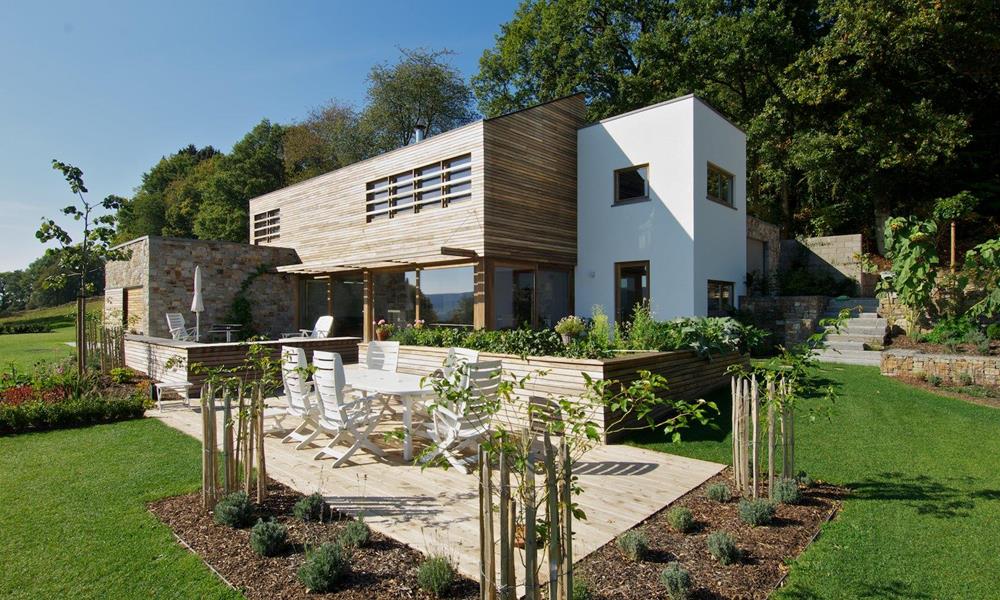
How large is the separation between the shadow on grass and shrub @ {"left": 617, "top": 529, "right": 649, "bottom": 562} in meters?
2.36

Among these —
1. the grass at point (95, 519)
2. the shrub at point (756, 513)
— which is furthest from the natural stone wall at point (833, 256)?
the grass at point (95, 519)

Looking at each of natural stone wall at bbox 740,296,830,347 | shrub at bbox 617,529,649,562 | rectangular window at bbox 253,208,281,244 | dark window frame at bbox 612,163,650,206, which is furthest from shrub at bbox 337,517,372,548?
rectangular window at bbox 253,208,281,244

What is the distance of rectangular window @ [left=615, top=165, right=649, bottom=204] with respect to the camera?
12673 mm

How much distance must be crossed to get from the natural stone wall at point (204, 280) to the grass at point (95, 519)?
795 cm

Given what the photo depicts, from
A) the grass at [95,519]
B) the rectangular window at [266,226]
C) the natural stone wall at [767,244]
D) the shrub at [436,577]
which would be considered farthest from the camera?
the rectangular window at [266,226]

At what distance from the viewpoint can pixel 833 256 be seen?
53.0ft

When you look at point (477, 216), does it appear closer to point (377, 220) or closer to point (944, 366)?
point (377, 220)

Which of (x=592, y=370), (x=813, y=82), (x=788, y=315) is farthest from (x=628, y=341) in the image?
(x=813, y=82)

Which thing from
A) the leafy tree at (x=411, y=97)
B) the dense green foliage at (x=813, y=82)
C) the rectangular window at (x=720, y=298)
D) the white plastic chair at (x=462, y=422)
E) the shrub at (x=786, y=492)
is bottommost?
the shrub at (x=786, y=492)

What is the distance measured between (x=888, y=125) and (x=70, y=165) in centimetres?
2102

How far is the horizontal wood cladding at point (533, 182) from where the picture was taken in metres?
11.9

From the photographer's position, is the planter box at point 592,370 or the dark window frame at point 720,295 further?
the dark window frame at point 720,295

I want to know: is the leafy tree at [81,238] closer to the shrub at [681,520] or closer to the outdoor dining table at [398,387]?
the outdoor dining table at [398,387]

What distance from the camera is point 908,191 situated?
18875 millimetres
